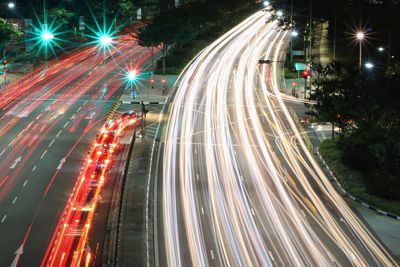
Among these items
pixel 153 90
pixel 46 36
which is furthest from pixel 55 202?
pixel 46 36

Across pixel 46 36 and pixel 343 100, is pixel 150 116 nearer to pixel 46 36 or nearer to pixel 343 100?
pixel 343 100

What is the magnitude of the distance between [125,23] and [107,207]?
306 feet

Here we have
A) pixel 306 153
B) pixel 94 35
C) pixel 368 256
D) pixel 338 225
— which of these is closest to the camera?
pixel 368 256

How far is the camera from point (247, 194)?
1670 inches

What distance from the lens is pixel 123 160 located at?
5291cm

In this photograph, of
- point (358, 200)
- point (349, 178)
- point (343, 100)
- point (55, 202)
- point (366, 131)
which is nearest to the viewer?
point (358, 200)

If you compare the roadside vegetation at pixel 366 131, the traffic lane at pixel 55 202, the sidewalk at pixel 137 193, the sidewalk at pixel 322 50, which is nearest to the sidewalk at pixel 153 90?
the sidewalk at pixel 137 193

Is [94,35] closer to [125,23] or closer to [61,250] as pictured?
[125,23]

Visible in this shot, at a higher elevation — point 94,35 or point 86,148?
point 94,35

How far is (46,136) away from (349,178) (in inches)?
1086

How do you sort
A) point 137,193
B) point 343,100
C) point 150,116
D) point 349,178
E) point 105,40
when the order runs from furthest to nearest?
1. point 105,40
2. point 150,116
3. point 343,100
4. point 349,178
5. point 137,193

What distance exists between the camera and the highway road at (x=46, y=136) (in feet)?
127

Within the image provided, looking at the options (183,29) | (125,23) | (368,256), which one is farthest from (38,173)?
(125,23)

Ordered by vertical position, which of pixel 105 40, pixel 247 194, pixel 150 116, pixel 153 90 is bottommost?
pixel 247 194
